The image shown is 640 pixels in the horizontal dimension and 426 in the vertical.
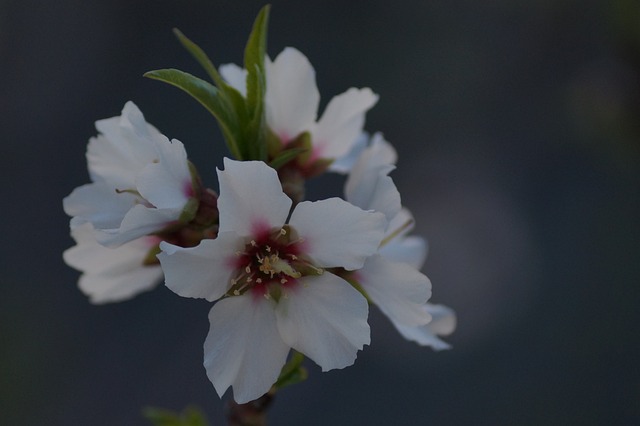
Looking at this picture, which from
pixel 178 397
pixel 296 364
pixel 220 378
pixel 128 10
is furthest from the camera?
pixel 128 10

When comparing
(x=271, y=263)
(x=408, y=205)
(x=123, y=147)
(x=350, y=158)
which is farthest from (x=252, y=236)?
(x=408, y=205)

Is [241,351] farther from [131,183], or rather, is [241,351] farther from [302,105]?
[302,105]

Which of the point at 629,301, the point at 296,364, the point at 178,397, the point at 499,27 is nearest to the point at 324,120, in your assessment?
the point at 296,364

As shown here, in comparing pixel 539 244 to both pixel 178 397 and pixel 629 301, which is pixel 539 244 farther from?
pixel 178 397

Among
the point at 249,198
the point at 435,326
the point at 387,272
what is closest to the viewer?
the point at 249,198

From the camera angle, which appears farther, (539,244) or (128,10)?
(128,10)

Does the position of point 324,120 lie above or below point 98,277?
above

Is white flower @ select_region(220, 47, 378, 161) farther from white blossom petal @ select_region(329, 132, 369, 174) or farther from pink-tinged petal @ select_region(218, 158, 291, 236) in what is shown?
pink-tinged petal @ select_region(218, 158, 291, 236)
